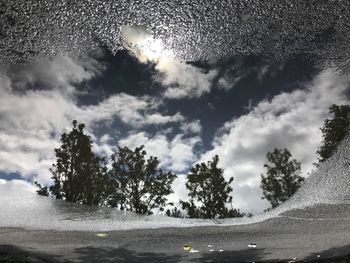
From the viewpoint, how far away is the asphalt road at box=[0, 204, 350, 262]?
9.77m

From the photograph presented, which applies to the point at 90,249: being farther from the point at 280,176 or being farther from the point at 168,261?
the point at 280,176

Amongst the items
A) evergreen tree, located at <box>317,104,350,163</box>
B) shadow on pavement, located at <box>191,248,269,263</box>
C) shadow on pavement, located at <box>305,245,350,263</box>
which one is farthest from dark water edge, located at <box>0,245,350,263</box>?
evergreen tree, located at <box>317,104,350,163</box>

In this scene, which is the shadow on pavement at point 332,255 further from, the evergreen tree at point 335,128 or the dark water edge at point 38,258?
the evergreen tree at point 335,128

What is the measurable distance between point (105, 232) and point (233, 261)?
7176 mm

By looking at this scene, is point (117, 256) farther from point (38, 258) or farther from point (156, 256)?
point (38, 258)

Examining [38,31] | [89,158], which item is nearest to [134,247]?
[89,158]

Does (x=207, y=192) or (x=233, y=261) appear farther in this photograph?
(x=233, y=261)

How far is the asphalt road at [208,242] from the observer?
32.1 feet

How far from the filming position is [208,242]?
37.7ft

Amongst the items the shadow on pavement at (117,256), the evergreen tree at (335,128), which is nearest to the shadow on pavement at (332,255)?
the shadow on pavement at (117,256)

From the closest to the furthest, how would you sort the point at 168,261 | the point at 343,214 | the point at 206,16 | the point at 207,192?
the point at 206,16 < the point at 343,214 < the point at 207,192 < the point at 168,261

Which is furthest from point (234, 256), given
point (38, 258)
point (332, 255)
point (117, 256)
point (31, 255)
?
point (31, 255)

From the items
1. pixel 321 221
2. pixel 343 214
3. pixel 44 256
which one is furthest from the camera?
pixel 44 256

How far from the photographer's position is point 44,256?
12.8m
